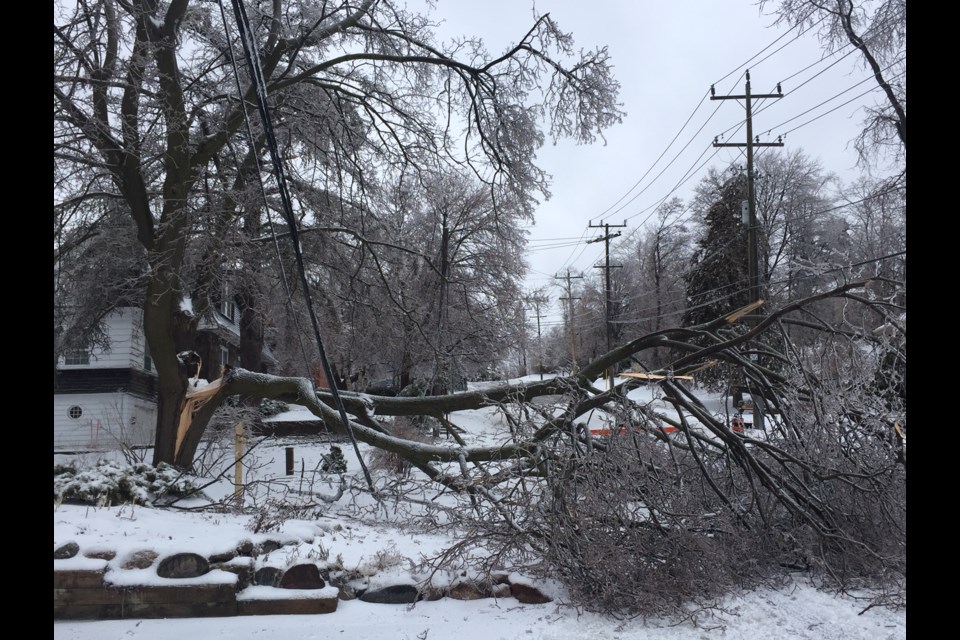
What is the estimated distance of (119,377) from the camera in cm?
1628

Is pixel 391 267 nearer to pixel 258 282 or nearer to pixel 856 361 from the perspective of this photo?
pixel 258 282

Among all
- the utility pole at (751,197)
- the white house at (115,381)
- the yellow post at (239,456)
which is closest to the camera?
the yellow post at (239,456)

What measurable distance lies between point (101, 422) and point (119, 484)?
502cm

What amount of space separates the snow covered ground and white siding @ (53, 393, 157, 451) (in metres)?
3.82

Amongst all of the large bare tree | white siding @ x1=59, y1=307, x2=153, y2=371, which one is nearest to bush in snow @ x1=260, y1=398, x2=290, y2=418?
white siding @ x1=59, y1=307, x2=153, y2=371

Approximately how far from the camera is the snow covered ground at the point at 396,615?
185 inches

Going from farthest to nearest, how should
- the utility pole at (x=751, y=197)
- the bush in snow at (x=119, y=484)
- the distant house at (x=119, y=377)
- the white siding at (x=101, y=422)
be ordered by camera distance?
the utility pole at (x=751, y=197), the distant house at (x=119, y=377), the white siding at (x=101, y=422), the bush in snow at (x=119, y=484)

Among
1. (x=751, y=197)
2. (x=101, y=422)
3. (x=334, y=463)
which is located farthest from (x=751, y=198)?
(x=101, y=422)

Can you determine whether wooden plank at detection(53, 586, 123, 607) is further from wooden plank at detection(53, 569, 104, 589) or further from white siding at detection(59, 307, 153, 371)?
white siding at detection(59, 307, 153, 371)

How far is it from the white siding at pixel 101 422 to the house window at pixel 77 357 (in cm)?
72

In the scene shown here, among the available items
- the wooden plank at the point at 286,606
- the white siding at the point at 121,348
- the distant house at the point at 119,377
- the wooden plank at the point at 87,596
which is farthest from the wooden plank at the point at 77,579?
the white siding at the point at 121,348

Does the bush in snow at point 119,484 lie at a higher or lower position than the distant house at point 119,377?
lower

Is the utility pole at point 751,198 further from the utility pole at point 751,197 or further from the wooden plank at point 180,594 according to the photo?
the wooden plank at point 180,594

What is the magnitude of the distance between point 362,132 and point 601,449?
7144 millimetres
